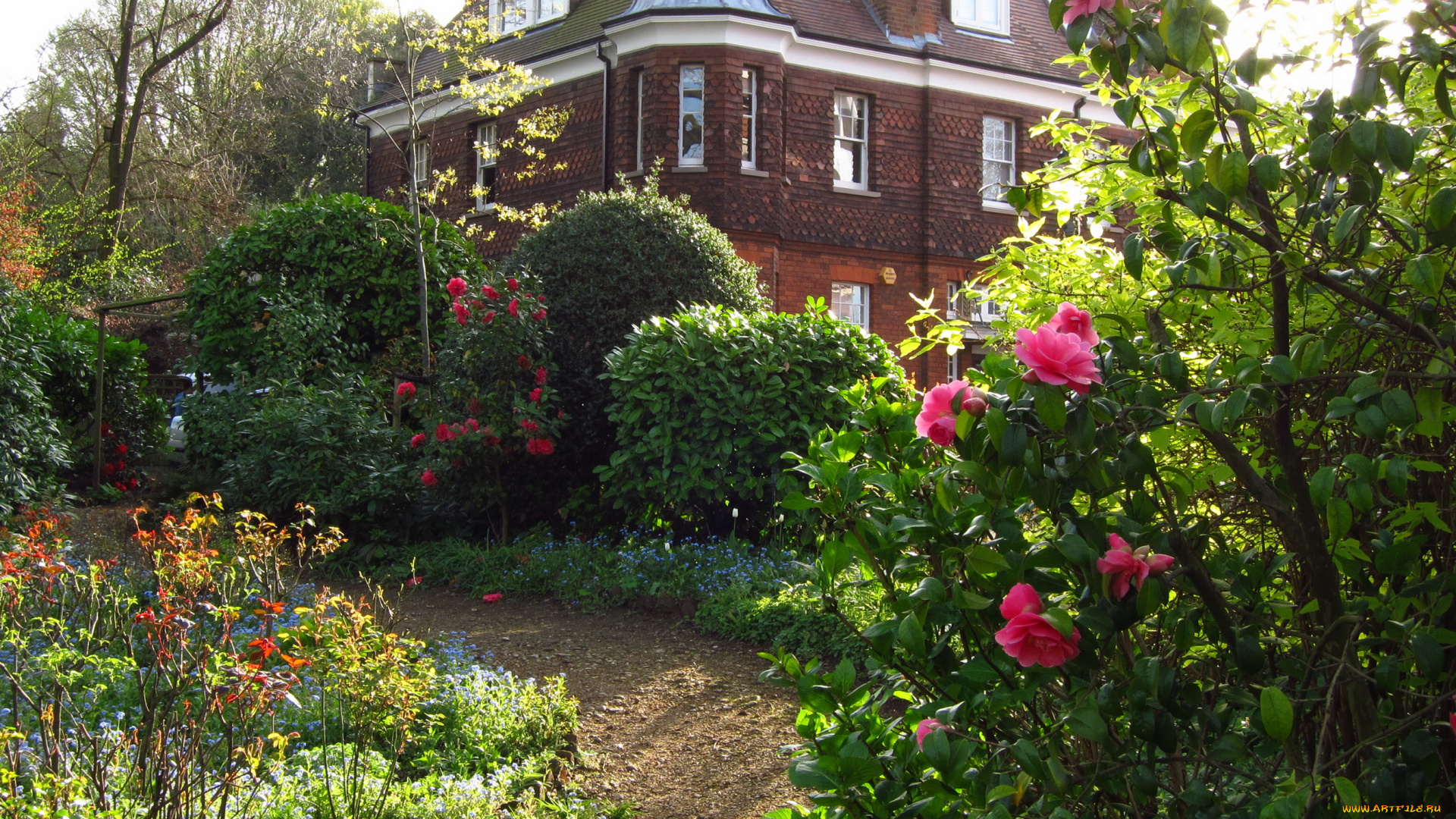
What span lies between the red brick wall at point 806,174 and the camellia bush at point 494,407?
28.8 feet

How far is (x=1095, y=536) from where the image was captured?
191 cm

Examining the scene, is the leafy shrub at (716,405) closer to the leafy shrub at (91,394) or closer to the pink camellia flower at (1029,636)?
the pink camellia flower at (1029,636)

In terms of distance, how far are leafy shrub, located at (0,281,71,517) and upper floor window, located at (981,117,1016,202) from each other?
15.6 m

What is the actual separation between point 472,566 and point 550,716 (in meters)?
3.85

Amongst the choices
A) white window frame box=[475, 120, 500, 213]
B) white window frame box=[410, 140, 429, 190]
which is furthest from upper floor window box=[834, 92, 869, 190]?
white window frame box=[410, 140, 429, 190]

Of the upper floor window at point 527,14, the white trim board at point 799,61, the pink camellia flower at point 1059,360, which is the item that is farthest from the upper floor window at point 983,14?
the pink camellia flower at point 1059,360

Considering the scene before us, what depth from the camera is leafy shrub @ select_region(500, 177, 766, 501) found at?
30.5ft

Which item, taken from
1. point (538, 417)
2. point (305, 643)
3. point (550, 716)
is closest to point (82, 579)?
point (305, 643)

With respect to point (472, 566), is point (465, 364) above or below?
above

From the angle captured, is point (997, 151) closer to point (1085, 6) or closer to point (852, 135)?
point (852, 135)

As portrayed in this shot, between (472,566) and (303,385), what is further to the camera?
(303,385)

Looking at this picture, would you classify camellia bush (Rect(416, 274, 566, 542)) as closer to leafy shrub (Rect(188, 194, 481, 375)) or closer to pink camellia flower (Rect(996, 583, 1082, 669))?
leafy shrub (Rect(188, 194, 481, 375))

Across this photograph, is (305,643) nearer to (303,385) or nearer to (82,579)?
(82,579)

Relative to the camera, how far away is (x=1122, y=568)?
1.82m
